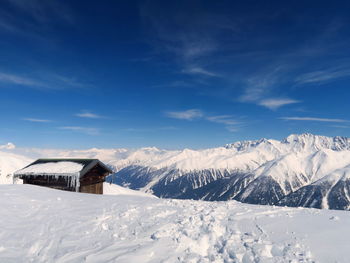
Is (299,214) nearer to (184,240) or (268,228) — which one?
(268,228)

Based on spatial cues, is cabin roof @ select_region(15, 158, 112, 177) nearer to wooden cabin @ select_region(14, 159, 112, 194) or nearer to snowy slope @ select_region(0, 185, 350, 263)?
wooden cabin @ select_region(14, 159, 112, 194)

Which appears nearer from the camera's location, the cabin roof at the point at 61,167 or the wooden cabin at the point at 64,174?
the wooden cabin at the point at 64,174

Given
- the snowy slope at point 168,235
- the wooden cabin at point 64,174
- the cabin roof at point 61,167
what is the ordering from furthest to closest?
the cabin roof at point 61,167
the wooden cabin at point 64,174
the snowy slope at point 168,235

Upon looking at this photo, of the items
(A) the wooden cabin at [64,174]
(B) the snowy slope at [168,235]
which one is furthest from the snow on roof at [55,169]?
(B) the snowy slope at [168,235]

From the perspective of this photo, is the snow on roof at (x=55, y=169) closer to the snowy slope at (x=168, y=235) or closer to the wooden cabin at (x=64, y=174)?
the wooden cabin at (x=64, y=174)

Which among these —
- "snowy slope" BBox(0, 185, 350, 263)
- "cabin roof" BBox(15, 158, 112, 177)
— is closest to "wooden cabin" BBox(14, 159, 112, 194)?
"cabin roof" BBox(15, 158, 112, 177)

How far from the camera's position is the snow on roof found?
28.1m

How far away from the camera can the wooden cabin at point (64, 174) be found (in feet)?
91.6

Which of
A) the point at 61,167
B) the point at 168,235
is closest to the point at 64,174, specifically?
the point at 61,167

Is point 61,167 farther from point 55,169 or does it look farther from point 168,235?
point 168,235

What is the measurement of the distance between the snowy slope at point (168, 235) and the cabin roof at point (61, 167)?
43.0 feet

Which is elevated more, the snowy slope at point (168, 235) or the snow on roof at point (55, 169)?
the snow on roof at point (55, 169)

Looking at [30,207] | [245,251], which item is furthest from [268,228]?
[30,207]

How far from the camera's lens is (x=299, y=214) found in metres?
12.6
